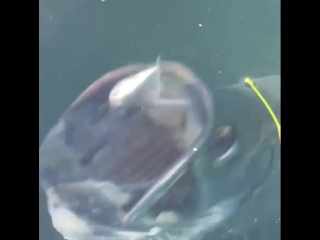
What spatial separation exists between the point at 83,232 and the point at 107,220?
4 centimetres

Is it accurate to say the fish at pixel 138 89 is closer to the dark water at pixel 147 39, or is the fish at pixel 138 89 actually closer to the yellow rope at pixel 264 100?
the dark water at pixel 147 39

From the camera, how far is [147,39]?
663 mm

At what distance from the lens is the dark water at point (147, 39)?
65 centimetres

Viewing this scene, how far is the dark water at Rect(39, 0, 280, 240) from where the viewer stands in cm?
65

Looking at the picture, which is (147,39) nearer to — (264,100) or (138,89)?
(138,89)

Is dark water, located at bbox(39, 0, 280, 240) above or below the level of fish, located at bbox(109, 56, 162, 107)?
above

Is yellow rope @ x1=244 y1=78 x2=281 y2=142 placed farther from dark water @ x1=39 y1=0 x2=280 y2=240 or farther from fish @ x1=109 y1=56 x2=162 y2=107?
fish @ x1=109 y1=56 x2=162 y2=107

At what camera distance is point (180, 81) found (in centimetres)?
65

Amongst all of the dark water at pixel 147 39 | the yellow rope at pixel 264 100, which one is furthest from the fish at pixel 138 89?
the yellow rope at pixel 264 100

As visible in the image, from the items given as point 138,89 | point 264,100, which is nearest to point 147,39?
point 138,89

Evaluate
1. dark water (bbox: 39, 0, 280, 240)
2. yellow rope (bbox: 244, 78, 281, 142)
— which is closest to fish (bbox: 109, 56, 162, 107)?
dark water (bbox: 39, 0, 280, 240)

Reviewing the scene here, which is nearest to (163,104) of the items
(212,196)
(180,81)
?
(180,81)

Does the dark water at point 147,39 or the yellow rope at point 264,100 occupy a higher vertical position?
the dark water at point 147,39

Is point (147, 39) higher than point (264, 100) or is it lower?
higher
